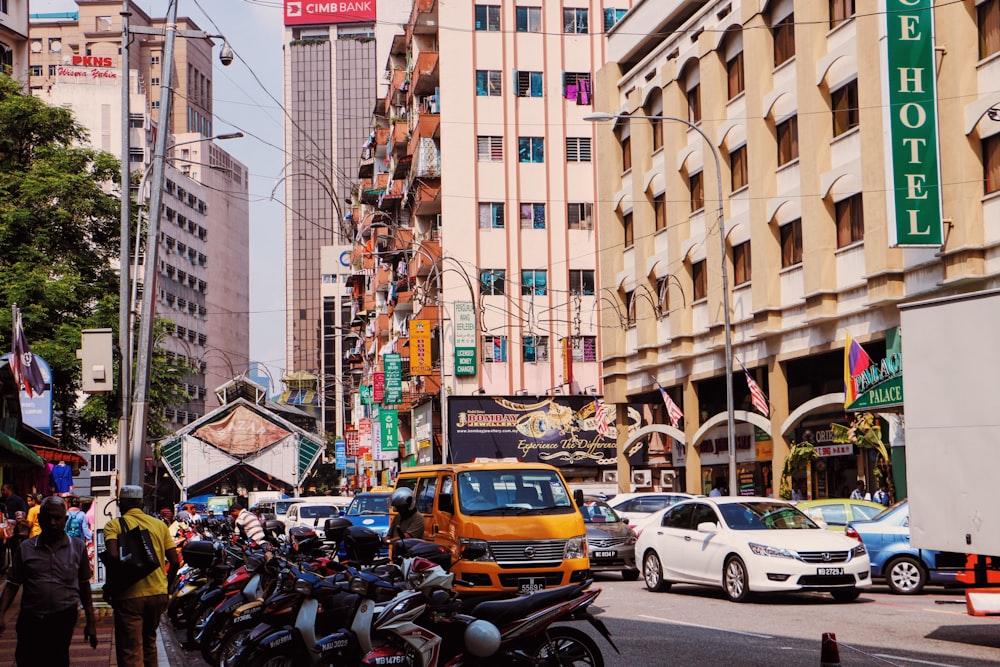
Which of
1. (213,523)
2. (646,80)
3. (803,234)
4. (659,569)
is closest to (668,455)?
(646,80)

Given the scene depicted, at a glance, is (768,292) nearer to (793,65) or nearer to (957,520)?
(793,65)

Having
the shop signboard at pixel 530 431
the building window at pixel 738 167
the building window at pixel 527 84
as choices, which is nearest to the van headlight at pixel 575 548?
the building window at pixel 738 167

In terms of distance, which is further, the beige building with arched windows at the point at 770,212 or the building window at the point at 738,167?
the building window at the point at 738,167

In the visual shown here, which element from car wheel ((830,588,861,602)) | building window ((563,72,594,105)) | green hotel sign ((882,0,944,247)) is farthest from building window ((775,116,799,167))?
building window ((563,72,594,105))

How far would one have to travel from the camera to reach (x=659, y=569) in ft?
73.8

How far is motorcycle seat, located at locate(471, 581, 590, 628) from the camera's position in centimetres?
1031

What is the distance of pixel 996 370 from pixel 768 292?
24816mm

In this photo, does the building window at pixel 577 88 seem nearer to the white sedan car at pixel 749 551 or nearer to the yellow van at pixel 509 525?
the white sedan car at pixel 749 551

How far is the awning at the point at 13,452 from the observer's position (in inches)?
915

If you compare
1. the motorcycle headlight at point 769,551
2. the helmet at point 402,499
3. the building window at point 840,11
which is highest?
the building window at point 840,11

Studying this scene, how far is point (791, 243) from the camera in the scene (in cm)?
3766

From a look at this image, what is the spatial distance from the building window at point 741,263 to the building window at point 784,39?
206 inches

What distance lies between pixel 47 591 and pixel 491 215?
5598 centimetres

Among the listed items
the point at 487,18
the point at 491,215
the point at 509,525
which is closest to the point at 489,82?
the point at 487,18
